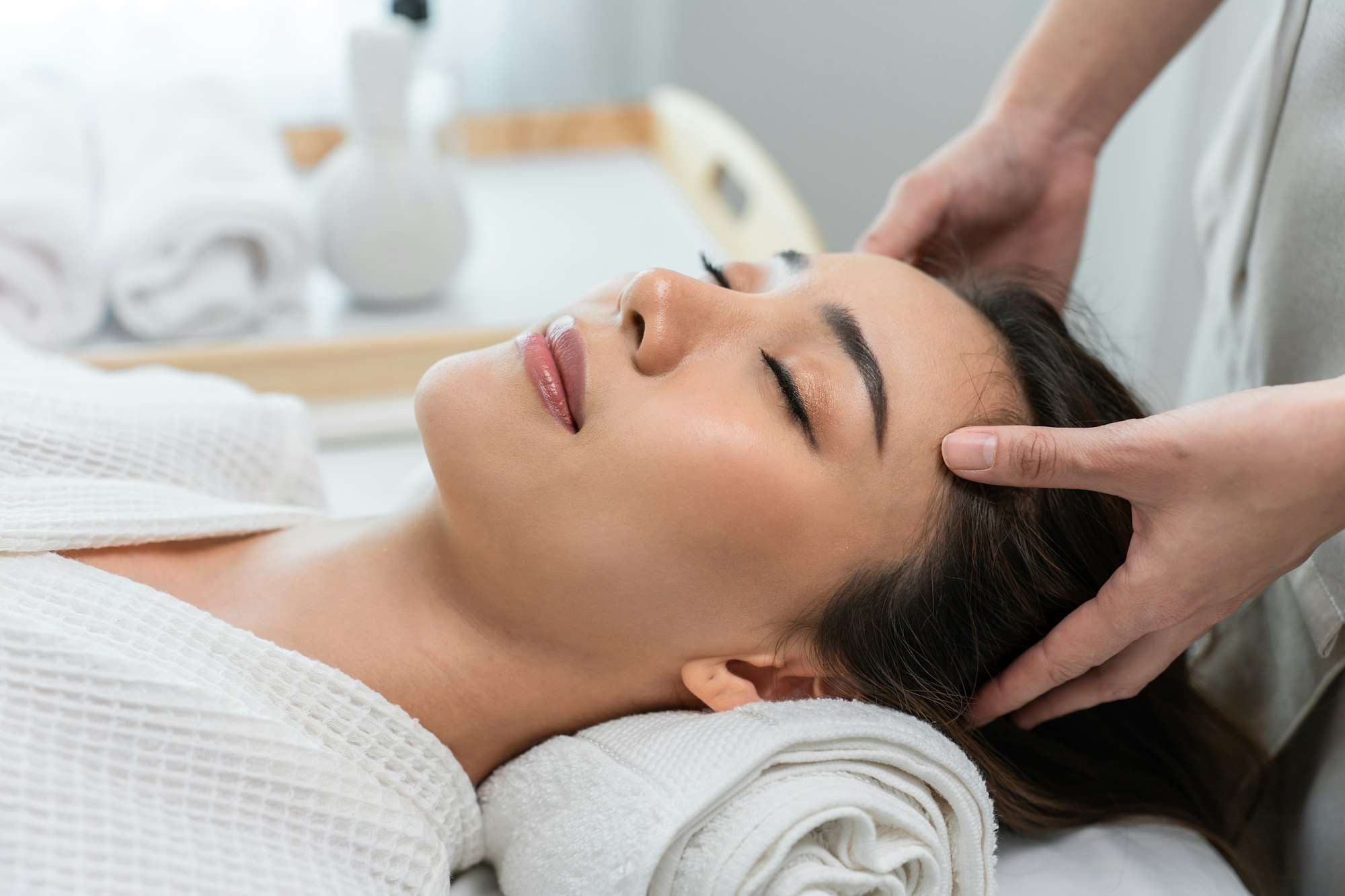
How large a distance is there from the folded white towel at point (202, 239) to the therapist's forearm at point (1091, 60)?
0.98 meters

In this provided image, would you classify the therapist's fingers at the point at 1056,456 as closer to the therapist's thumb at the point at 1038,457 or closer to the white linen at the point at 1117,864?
the therapist's thumb at the point at 1038,457

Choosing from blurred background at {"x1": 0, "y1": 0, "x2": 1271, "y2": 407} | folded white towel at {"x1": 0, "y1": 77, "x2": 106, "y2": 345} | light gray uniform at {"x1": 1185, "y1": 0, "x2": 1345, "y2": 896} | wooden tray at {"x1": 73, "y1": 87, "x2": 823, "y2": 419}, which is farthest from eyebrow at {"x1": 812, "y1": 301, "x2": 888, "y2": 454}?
blurred background at {"x1": 0, "y1": 0, "x2": 1271, "y2": 407}

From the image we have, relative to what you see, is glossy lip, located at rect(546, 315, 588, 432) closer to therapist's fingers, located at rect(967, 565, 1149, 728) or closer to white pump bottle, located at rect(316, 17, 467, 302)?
→ therapist's fingers, located at rect(967, 565, 1149, 728)

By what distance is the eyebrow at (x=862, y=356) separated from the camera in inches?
35.0

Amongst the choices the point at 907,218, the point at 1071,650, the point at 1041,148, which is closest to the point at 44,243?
the point at 907,218

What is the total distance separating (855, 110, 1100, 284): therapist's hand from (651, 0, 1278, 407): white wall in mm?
1212

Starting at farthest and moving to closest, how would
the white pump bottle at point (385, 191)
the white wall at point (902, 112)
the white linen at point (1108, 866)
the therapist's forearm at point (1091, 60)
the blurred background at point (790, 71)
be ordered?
the white wall at point (902, 112) → the blurred background at point (790, 71) → the white pump bottle at point (385, 191) → the therapist's forearm at point (1091, 60) → the white linen at point (1108, 866)

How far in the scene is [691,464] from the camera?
2.78 ft

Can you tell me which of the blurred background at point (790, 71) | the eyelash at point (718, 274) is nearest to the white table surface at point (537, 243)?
the blurred background at point (790, 71)

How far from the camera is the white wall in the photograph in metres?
2.50

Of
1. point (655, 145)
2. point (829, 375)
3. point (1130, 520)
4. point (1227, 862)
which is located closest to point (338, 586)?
point (829, 375)

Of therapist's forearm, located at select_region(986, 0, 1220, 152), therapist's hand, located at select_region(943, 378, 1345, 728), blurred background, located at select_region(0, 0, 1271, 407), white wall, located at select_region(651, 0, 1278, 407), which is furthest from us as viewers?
white wall, located at select_region(651, 0, 1278, 407)

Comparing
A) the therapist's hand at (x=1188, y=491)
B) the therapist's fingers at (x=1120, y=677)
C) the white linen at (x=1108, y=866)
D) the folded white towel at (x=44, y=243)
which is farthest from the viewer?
the folded white towel at (x=44, y=243)

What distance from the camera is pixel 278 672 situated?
35.2 inches
